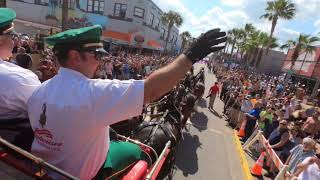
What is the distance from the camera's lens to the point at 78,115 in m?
2.02

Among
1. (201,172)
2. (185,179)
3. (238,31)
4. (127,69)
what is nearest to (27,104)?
(185,179)

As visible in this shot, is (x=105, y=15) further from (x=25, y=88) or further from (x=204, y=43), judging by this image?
(x=204, y=43)

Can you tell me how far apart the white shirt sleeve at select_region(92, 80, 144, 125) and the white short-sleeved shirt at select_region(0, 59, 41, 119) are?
2.50 feet

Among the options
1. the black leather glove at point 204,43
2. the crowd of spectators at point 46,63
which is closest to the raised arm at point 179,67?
the black leather glove at point 204,43

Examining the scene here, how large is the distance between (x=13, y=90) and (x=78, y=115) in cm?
70

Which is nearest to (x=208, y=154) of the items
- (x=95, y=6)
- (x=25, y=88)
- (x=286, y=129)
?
(x=286, y=129)

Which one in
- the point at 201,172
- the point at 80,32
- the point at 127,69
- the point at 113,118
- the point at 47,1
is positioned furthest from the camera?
the point at 47,1

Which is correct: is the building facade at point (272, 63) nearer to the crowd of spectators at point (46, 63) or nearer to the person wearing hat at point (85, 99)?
the crowd of spectators at point (46, 63)

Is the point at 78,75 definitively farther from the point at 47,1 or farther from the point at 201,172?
the point at 47,1

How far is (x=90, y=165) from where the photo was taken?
231 centimetres

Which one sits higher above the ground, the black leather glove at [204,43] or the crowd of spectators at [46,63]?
the black leather glove at [204,43]

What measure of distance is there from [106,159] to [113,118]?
2.47 ft

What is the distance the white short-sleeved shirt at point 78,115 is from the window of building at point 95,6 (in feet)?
153

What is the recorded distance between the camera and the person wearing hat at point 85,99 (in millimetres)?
1943
